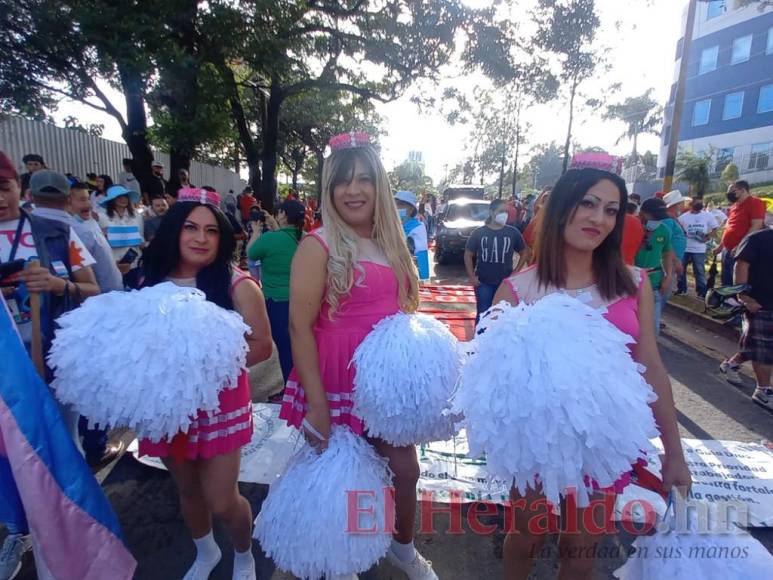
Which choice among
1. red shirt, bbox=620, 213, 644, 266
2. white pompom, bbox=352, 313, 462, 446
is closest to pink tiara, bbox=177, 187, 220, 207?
white pompom, bbox=352, 313, 462, 446

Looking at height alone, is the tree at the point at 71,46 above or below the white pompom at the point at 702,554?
above

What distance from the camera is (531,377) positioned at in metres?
1.30

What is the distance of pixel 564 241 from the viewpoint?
1724 millimetres

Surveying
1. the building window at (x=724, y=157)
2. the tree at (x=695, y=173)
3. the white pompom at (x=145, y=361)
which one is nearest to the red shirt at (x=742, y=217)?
the white pompom at (x=145, y=361)

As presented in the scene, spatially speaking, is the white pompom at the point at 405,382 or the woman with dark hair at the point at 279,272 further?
the woman with dark hair at the point at 279,272

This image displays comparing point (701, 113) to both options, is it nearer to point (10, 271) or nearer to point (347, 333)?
point (347, 333)

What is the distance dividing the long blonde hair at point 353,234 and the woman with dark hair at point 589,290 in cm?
43

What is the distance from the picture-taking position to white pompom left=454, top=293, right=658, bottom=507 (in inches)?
49.8

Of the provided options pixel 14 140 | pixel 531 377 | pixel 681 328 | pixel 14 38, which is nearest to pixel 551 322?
pixel 531 377

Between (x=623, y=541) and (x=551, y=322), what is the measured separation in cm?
191

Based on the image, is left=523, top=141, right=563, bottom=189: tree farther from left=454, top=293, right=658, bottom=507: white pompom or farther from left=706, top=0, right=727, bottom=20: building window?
left=454, top=293, right=658, bottom=507: white pompom

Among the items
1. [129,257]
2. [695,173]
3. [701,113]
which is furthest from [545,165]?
[129,257]

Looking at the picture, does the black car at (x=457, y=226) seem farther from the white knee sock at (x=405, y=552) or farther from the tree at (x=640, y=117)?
the tree at (x=640, y=117)

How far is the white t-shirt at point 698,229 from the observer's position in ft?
26.5
